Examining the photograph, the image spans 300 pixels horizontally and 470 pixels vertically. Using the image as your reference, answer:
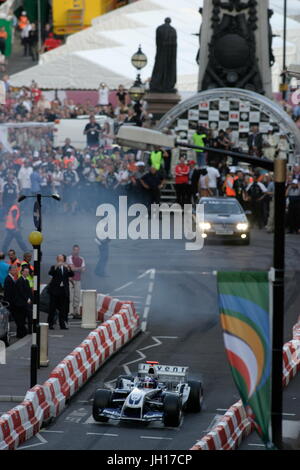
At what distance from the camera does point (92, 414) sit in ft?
77.7

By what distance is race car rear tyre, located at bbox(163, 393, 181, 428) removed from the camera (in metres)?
22.9

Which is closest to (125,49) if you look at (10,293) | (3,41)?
(3,41)

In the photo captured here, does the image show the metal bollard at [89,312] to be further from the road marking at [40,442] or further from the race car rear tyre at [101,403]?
the road marking at [40,442]

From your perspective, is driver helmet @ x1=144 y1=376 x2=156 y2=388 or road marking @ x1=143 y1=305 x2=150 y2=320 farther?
road marking @ x1=143 y1=305 x2=150 y2=320

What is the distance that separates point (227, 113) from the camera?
1953 inches

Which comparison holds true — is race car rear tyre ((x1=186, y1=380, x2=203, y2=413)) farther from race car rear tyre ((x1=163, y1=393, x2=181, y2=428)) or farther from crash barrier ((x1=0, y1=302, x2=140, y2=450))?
crash barrier ((x1=0, y1=302, x2=140, y2=450))

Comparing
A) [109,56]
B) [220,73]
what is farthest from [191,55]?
[220,73]

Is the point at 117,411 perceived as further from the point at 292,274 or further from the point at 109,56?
the point at 109,56

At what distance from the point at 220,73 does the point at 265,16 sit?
2661mm

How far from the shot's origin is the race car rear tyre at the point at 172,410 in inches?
902

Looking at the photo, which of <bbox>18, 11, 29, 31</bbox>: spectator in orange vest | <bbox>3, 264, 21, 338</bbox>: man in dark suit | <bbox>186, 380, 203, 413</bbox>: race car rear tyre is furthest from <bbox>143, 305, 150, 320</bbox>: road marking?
<bbox>18, 11, 29, 31</bbox>: spectator in orange vest

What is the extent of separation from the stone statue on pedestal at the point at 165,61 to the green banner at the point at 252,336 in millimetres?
37658

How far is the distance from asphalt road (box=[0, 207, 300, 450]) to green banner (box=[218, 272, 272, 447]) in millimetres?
5698

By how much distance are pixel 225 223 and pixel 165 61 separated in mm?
14127
